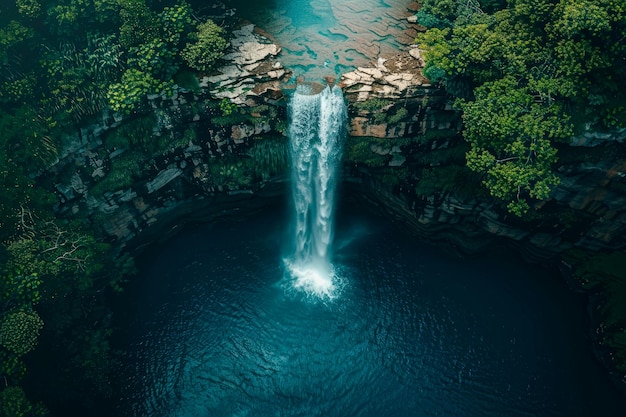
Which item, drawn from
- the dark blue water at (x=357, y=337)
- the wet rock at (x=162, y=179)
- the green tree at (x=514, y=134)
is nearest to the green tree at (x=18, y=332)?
the dark blue water at (x=357, y=337)

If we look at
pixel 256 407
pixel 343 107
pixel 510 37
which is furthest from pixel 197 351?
pixel 510 37

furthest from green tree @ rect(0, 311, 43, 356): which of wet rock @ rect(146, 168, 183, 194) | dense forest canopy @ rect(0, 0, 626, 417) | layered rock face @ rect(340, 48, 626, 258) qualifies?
layered rock face @ rect(340, 48, 626, 258)

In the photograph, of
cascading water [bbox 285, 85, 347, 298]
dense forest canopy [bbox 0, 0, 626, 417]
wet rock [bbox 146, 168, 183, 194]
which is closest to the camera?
dense forest canopy [bbox 0, 0, 626, 417]

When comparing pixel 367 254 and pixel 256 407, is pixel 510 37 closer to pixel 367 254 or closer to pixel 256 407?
pixel 367 254

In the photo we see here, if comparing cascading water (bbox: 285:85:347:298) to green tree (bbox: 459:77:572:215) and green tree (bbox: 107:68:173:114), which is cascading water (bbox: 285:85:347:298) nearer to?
green tree (bbox: 459:77:572:215)

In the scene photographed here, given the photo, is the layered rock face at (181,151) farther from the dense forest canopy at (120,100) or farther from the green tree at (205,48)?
the green tree at (205,48)

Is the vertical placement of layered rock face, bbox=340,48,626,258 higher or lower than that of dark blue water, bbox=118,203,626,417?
higher
